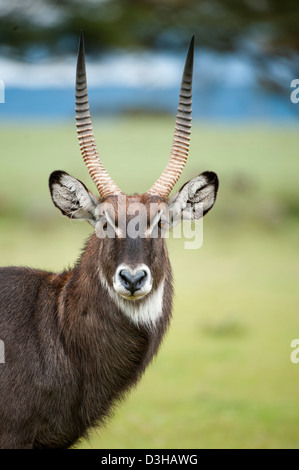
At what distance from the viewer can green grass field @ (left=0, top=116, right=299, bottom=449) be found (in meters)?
10.6

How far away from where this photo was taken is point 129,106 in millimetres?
35562

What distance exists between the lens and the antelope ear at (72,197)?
5.84 meters

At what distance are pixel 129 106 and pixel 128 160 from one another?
24.0 feet

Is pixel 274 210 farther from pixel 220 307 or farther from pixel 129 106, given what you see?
pixel 129 106

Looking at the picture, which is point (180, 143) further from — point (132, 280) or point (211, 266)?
point (211, 266)

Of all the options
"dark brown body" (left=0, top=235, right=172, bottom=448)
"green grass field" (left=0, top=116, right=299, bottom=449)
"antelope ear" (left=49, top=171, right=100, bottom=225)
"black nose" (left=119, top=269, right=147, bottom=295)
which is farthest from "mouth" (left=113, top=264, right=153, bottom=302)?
"green grass field" (left=0, top=116, right=299, bottom=449)

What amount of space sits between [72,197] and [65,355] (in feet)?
4.23

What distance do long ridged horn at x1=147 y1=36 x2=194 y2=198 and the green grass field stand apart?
195 centimetres

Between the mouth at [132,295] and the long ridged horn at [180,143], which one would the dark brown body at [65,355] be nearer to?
the mouth at [132,295]

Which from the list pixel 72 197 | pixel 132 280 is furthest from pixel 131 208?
pixel 132 280

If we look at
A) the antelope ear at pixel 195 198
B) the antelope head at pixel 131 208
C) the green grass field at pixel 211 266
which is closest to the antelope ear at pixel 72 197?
the antelope head at pixel 131 208
